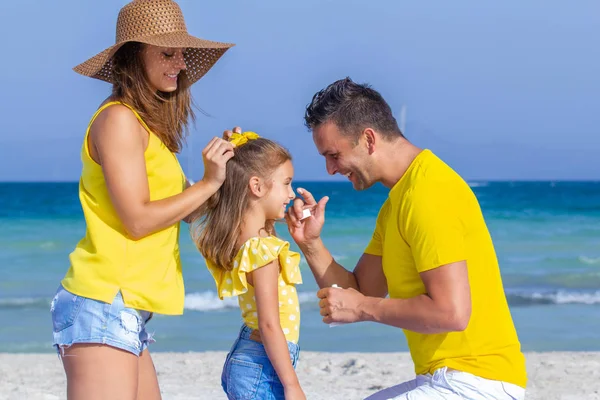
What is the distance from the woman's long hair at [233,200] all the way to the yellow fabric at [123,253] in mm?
212

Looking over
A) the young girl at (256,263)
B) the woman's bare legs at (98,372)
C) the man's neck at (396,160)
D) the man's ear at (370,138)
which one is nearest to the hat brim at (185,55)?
the young girl at (256,263)

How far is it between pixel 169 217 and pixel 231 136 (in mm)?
578

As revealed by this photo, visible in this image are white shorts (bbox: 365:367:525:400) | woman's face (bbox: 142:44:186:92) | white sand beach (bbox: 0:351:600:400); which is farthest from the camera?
white sand beach (bbox: 0:351:600:400)

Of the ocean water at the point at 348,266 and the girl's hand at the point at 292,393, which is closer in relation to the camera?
the girl's hand at the point at 292,393

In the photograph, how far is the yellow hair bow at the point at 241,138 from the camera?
3287 mm

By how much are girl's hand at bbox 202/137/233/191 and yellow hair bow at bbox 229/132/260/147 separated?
0.84ft

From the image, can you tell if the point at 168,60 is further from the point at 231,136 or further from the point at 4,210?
the point at 4,210

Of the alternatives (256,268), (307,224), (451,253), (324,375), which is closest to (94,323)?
(256,268)

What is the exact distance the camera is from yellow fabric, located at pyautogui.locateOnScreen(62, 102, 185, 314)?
9.50 ft

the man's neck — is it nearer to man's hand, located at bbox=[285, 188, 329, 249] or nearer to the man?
the man

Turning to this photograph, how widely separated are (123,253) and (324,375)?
13.4ft

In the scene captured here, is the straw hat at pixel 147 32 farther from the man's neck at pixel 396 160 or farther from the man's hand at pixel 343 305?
the man's hand at pixel 343 305

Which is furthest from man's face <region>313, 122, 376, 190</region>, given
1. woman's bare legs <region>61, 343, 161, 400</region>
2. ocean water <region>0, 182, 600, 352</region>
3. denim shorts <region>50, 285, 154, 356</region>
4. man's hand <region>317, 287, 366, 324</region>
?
ocean water <region>0, 182, 600, 352</region>

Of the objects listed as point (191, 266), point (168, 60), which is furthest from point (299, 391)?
point (191, 266)
